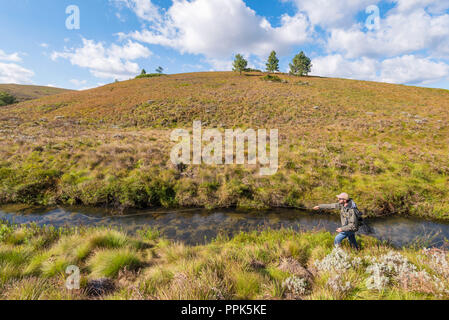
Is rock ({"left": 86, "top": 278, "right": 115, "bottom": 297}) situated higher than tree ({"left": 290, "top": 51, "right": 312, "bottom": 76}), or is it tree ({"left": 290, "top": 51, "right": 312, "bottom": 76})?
tree ({"left": 290, "top": 51, "right": 312, "bottom": 76})

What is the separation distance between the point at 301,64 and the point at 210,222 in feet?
226

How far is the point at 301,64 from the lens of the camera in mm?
62438

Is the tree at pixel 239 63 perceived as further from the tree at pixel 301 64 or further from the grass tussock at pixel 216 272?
the grass tussock at pixel 216 272

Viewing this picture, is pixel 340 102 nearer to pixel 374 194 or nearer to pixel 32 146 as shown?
pixel 374 194

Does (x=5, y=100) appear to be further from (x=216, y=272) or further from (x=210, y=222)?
(x=216, y=272)

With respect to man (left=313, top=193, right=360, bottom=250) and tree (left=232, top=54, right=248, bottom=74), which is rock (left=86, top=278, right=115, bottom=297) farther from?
tree (left=232, top=54, right=248, bottom=74)

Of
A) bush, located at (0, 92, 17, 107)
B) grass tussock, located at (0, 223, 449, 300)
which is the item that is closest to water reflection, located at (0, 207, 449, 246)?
grass tussock, located at (0, 223, 449, 300)

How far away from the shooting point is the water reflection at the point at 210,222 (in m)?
8.20

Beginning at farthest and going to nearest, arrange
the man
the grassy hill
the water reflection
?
the grassy hill < the water reflection < the man

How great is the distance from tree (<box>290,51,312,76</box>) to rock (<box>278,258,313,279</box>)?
69.3 metres

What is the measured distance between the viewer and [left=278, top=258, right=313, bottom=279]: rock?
4609mm

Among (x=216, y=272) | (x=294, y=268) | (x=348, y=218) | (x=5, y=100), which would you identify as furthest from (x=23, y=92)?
(x=348, y=218)

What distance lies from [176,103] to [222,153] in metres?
24.2

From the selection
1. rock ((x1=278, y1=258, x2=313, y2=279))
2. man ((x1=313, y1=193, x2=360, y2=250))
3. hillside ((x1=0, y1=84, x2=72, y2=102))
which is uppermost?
hillside ((x1=0, y1=84, x2=72, y2=102))
